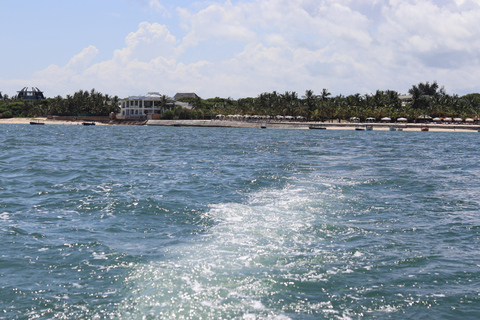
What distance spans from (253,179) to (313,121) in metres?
144

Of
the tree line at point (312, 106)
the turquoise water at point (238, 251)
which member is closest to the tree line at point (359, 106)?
the tree line at point (312, 106)

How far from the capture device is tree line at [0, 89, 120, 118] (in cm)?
18650

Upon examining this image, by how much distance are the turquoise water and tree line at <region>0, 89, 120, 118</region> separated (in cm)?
17110

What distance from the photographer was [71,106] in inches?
7436

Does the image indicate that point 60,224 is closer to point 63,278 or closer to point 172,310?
point 63,278

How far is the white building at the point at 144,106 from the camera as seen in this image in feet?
584

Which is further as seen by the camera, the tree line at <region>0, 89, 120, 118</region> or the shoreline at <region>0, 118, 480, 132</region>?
the tree line at <region>0, 89, 120, 118</region>

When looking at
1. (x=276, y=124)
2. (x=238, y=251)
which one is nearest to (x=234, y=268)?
(x=238, y=251)

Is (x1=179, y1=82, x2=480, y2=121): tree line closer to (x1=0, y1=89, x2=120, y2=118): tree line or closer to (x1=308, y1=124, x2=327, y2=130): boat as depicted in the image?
(x1=308, y1=124, x2=327, y2=130): boat

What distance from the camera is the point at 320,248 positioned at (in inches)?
484

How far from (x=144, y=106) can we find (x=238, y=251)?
174999 mm

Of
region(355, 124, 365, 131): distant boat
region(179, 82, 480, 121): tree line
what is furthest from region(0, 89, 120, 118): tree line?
region(355, 124, 365, 131): distant boat

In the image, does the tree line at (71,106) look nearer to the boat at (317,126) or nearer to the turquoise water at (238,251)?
the boat at (317,126)

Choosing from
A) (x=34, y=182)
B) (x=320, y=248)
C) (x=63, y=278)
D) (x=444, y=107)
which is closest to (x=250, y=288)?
(x=320, y=248)
